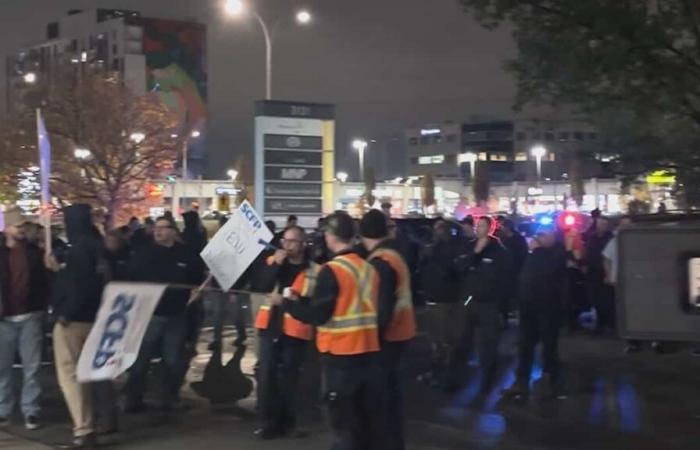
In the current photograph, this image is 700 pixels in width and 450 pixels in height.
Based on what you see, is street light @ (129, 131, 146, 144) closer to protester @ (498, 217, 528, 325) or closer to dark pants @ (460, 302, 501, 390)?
protester @ (498, 217, 528, 325)

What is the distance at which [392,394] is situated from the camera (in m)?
7.17

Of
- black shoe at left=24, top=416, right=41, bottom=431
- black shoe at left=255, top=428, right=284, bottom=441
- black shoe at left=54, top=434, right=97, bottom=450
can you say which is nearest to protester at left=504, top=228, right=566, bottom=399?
→ black shoe at left=255, top=428, right=284, bottom=441

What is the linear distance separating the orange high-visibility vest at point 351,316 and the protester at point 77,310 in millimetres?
2620

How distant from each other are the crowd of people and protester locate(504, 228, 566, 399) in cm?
1

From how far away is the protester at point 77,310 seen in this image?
8117mm

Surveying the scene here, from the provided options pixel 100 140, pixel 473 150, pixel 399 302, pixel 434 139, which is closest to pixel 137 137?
pixel 100 140

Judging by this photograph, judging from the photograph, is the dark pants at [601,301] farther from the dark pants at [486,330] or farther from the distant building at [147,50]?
the distant building at [147,50]

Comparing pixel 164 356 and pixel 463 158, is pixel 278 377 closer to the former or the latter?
pixel 164 356

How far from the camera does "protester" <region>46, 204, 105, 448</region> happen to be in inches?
320

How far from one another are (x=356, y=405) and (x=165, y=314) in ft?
11.9

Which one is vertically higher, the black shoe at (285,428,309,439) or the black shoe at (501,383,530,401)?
the black shoe at (501,383,530,401)

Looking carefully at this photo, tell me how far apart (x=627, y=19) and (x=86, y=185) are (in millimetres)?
26856

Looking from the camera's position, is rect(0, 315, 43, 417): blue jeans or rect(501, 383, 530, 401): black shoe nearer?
rect(0, 315, 43, 417): blue jeans

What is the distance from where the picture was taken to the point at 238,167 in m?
96.1
